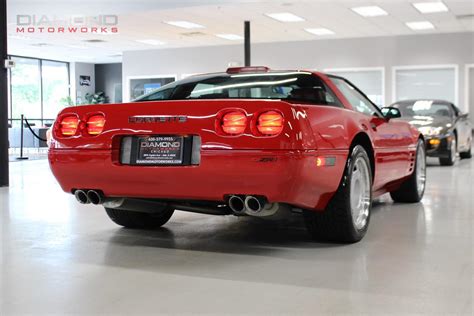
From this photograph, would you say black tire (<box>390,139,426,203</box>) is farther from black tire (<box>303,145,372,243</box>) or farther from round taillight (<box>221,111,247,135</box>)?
round taillight (<box>221,111,247,135</box>)

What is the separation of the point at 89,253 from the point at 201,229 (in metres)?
0.99

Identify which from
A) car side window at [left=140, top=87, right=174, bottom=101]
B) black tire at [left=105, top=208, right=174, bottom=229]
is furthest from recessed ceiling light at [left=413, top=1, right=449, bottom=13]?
black tire at [left=105, top=208, right=174, bottom=229]

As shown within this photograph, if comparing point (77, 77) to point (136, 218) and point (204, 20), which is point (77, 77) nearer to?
point (204, 20)

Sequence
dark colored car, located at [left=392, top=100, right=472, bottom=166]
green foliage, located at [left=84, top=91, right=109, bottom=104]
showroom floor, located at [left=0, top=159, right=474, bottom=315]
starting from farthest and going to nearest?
1. green foliage, located at [left=84, top=91, right=109, bottom=104]
2. dark colored car, located at [left=392, top=100, right=472, bottom=166]
3. showroom floor, located at [left=0, top=159, right=474, bottom=315]

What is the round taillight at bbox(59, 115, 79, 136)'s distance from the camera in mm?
3477

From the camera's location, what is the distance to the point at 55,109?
94.8 feet

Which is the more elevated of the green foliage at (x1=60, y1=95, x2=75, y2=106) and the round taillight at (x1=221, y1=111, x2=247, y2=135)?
the green foliage at (x1=60, y1=95, x2=75, y2=106)

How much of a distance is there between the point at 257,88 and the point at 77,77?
26.6 metres

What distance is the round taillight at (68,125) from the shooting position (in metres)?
3.48

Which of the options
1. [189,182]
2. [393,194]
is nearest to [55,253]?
[189,182]

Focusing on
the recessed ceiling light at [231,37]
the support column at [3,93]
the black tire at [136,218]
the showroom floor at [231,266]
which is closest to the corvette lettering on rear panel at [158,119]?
the showroom floor at [231,266]

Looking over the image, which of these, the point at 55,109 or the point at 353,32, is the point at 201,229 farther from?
the point at 55,109

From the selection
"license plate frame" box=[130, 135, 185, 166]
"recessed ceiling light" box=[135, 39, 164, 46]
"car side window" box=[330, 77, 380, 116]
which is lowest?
"license plate frame" box=[130, 135, 185, 166]

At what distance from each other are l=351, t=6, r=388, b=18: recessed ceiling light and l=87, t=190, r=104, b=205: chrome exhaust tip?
12302 mm
